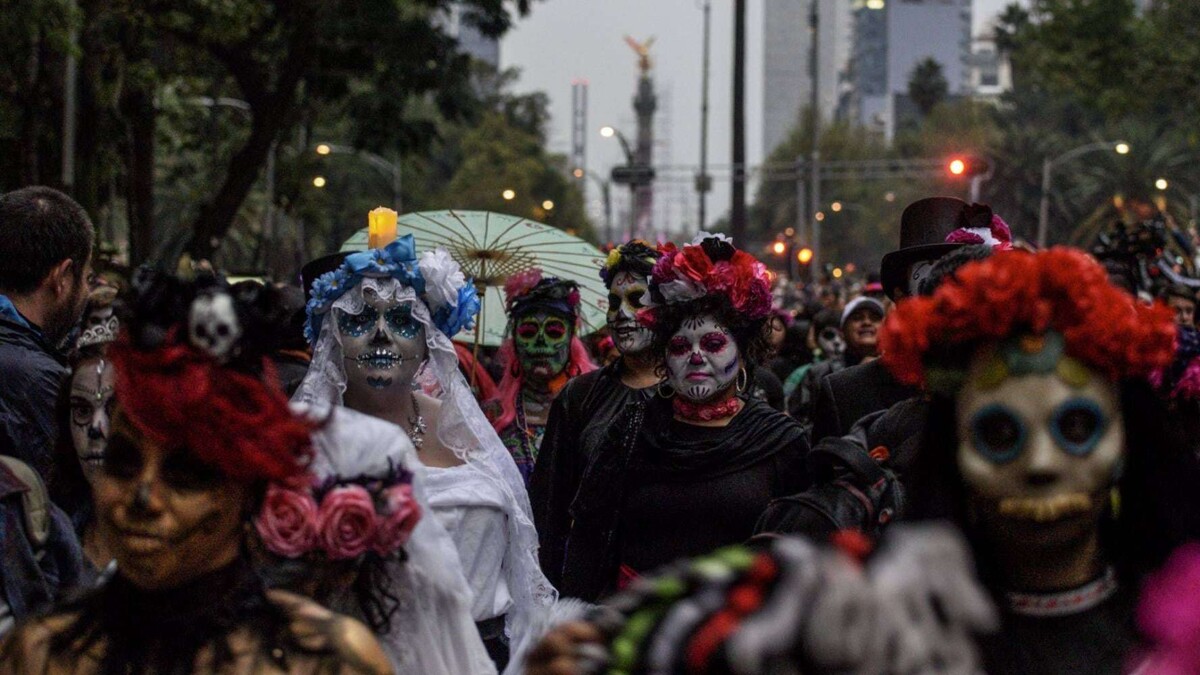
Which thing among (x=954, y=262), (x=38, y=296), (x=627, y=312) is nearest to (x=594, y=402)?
(x=627, y=312)

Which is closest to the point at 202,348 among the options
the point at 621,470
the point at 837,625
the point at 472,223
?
the point at 837,625

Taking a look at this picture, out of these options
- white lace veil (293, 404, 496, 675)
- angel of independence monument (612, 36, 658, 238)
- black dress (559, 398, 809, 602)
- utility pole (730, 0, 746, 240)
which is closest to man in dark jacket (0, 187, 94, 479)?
white lace veil (293, 404, 496, 675)

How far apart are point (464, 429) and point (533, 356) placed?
3.09m

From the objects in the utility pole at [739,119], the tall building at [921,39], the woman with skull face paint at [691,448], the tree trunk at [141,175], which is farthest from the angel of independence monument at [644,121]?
the woman with skull face paint at [691,448]

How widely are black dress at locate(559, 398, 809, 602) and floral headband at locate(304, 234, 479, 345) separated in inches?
30.1

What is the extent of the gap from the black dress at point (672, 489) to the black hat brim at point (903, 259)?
605 millimetres

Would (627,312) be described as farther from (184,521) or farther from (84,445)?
(184,521)

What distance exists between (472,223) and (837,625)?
7.12m

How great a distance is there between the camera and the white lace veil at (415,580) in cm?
425

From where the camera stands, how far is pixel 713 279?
6.63m

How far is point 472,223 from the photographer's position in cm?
955

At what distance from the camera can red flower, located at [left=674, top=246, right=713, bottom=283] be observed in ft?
21.8

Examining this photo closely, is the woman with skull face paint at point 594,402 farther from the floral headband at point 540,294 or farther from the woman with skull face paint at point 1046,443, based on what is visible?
the woman with skull face paint at point 1046,443

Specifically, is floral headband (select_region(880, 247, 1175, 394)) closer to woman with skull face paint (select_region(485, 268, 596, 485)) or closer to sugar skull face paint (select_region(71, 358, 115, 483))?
sugar skull face paint (select_region(71, 358, 115, 483))
